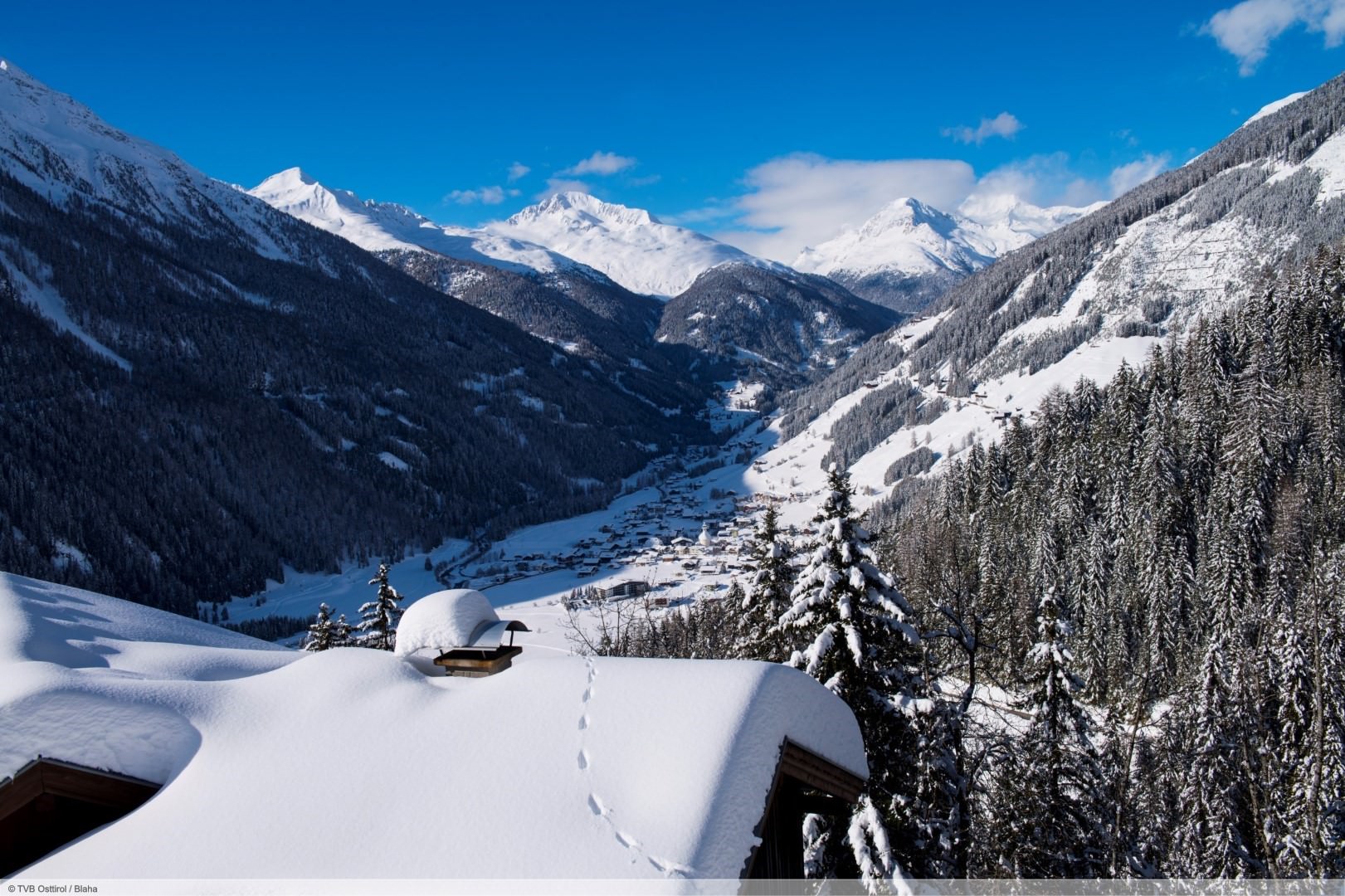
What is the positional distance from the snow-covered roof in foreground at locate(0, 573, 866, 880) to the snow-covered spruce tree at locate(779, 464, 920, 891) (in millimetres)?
5290

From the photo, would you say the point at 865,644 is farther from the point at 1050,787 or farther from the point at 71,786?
the point at 71,786

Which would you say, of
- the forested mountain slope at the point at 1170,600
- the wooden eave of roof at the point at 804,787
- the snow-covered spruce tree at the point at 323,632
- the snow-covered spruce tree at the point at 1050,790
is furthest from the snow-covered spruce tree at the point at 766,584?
the snow-covered spruce tree at the point at 323,632

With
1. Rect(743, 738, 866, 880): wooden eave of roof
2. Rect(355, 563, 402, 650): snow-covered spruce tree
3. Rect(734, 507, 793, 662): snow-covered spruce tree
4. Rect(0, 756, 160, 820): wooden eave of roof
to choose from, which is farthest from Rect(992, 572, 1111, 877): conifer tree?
Rect(355, 563, 402, 650): snow-covered spruce tree

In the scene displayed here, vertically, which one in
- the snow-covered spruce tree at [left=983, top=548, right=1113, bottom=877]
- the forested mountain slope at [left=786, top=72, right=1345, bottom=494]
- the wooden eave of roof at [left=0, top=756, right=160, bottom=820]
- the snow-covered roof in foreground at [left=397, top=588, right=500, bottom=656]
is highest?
the forested mountain slope at [left=786, top=72, right=1345, bottom=494]

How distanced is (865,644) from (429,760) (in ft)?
28.3

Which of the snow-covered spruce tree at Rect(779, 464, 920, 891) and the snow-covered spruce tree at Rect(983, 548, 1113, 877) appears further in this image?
the snow-covered spruce tree at Rect(983, 548, 1113, 877)

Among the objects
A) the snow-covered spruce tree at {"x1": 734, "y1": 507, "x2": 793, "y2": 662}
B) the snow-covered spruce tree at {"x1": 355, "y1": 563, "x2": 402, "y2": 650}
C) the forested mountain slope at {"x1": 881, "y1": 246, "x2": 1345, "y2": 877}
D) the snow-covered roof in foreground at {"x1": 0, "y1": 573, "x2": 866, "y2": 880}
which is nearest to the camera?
the snow-covered roof in foreground at {"x1": 0, "y1": 573, "x2": 866, "y2": 880}

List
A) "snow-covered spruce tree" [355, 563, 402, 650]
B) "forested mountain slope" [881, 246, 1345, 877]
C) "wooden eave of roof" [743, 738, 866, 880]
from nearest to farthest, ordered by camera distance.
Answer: "wooden eave of roof" [743, 738, 866, 880]
"forested mountain slope" [881, 246, 1345, 877]
"snow-covered spruce tree" [355, 563, 402, 650]

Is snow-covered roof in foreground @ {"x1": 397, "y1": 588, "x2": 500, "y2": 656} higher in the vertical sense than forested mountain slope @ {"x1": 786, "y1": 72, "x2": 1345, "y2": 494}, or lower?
lower

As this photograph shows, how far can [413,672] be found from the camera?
6312mm

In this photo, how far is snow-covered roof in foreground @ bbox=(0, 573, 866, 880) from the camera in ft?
→ 13.9

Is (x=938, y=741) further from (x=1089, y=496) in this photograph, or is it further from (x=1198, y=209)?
(x=1198, y=209)

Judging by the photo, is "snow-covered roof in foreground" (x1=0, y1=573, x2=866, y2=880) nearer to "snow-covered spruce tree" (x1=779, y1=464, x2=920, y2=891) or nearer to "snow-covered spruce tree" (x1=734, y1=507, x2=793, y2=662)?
"snow-covered spruce tree" (x1=779, y1=464, x2=920, y2=891)

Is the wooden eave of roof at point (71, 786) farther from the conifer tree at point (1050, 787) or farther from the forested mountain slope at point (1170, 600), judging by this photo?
the conifer tree at point (1050, 787)
